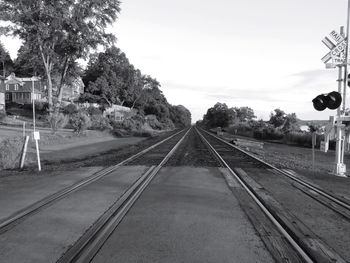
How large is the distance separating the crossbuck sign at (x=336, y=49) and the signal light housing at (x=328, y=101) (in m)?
1.56

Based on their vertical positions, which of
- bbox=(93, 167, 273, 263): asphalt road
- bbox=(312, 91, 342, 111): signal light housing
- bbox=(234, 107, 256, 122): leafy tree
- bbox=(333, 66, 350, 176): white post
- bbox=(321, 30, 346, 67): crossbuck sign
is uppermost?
bbox=(234, 107, 256, 122): leafy tree

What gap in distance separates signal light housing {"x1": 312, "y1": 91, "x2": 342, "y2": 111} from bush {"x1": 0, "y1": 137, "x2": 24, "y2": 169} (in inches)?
495

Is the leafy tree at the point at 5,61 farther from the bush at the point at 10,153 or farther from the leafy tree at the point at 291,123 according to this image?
the bush at the point at 10,153

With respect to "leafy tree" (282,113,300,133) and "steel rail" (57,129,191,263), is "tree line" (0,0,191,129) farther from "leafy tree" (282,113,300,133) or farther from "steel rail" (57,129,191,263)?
"leafy tree" (282,113,300,133)

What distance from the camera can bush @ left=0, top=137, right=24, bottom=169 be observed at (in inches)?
568

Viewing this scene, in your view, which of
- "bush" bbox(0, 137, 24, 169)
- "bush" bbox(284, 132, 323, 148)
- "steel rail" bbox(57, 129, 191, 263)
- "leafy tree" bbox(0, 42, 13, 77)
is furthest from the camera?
"leafy tree" bbox(0, 42, 13, 77)

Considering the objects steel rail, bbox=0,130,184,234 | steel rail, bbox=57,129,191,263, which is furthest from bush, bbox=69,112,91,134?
steel rail, bbox=57,129,191,263

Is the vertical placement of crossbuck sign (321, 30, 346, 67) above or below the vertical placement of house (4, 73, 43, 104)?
below

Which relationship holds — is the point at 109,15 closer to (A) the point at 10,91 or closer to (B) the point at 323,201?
(B) the point at 323,201

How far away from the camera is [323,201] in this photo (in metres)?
8.32

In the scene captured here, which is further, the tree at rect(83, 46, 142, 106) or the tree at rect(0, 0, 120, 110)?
the tree at rect(83, 46, 142, 106)

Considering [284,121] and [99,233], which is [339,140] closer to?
[99,233]

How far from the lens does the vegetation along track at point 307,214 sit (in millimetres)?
5096

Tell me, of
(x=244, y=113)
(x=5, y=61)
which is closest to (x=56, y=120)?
(x=5, y=61)
